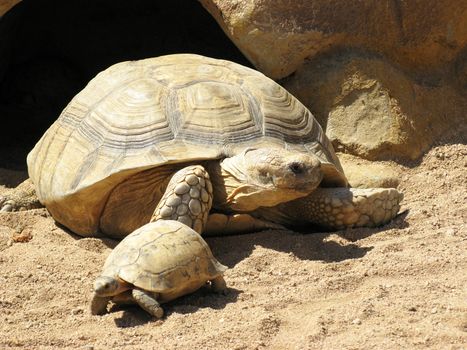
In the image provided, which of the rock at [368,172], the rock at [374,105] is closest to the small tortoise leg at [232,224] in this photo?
the rock at [368,172]

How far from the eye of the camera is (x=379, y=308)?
12.1ft

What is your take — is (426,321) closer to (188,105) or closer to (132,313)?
(132,313)

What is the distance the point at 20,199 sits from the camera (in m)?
5.75

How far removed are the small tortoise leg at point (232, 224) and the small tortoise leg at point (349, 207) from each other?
309 mm

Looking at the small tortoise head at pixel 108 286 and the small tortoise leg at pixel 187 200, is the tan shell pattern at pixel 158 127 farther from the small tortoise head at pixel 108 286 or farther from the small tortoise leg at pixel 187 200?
the small tortoise head at pixel 108 286

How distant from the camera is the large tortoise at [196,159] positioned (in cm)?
473

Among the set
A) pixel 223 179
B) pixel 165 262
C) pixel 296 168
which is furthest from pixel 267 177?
pixel 165 262

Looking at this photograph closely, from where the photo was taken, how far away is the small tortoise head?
3.77 meters

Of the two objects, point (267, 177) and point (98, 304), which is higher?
point (267, 177)

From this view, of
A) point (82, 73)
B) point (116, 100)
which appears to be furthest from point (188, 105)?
point (82, 73)

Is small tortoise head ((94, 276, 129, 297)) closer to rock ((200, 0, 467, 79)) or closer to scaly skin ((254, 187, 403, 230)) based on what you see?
scaly skin ((254, 187, 403, 230))

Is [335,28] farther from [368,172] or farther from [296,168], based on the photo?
[296,168]

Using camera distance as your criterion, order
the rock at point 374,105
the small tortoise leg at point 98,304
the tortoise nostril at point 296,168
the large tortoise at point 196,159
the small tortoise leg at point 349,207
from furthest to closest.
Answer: the rock at point 374,105, the small tortoise leg at point 349,207, the large tortoise at point 196,159, the tortoise nostril at point 296,168, the small tortoise leg at point 98,304

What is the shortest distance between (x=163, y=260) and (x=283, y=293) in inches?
23.2
